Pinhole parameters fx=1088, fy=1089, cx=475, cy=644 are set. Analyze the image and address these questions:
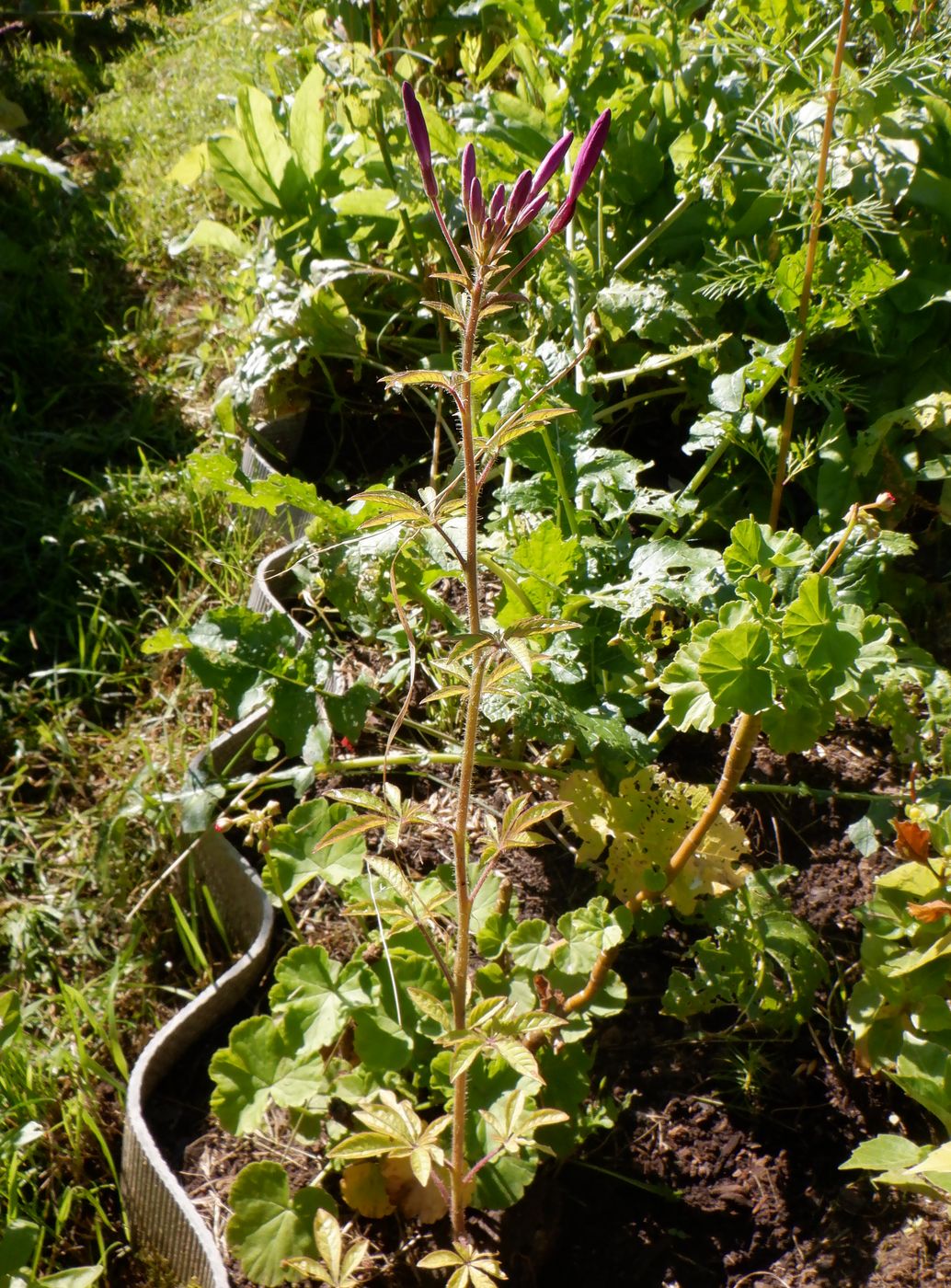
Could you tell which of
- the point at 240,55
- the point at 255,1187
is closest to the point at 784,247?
the point at 255,1187

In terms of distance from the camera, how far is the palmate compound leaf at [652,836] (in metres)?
1.57

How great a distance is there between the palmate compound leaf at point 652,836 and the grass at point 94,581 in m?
0.71

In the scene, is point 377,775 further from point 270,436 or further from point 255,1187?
point 270,436

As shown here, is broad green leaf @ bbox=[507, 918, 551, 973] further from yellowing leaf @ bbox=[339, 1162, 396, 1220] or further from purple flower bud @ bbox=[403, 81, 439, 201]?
purple flower bud @ bbox=[403, 81, 439, 201]

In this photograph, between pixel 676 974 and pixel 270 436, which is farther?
pixel 270 436

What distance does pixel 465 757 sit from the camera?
1.12 m

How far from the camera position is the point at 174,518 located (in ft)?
8.75

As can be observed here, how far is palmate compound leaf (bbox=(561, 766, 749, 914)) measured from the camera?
5.15 ft

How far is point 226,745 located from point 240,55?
3508 mm

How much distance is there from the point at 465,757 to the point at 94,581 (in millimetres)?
1760

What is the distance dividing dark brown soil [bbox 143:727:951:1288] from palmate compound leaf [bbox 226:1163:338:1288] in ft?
0.45

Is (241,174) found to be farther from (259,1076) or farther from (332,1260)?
(332,1260)

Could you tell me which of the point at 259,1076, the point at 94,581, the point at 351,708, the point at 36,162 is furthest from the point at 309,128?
the point at 259,1076

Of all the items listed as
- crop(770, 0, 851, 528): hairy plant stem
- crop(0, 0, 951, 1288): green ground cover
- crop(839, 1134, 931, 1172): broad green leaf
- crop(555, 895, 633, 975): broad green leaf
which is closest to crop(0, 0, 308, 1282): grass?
crop(0, 0, 951, 1288): green ground cover
